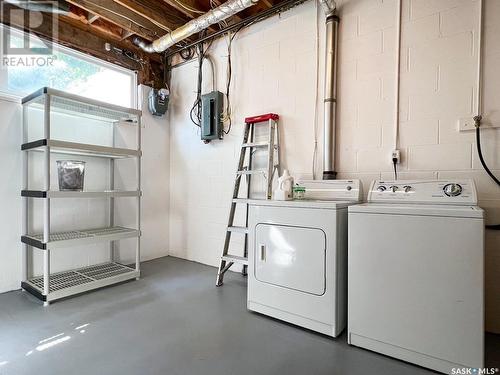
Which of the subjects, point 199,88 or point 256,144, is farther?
point 199,88

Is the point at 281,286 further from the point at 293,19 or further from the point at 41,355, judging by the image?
the point at 293,19

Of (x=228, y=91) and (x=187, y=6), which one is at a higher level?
(x=187, y=6)

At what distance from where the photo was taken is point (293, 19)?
2588 millimetres

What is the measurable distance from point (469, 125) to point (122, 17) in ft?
10.3

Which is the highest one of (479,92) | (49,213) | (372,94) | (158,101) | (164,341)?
(158,101)

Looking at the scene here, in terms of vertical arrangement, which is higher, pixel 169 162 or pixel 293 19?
pixel 293 19

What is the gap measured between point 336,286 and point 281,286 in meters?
0.39

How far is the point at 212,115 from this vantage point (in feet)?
10.0

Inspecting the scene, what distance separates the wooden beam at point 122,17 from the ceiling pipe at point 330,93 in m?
1.86

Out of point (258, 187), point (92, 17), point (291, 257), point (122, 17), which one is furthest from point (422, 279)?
point (92, 17)

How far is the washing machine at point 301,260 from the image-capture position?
168 cm

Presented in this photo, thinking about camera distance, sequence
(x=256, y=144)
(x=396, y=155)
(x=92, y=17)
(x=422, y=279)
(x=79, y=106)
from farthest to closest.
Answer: (x=92, y=17)
(x=256, y=144)
(x=79, y=106)
(x=396, y=155)
(x=422, y=279)

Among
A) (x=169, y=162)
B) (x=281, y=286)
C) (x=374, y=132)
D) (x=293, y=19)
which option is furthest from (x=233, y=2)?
(x=281, y=286)

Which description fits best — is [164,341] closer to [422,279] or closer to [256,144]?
[422,279]
